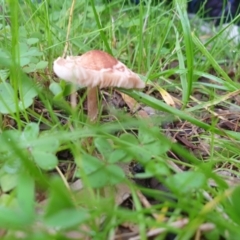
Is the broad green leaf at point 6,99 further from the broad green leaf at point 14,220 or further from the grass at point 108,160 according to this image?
the broad green leaf at point 14,220

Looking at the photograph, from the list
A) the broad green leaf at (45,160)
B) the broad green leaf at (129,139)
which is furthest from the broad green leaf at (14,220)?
the broad green leaf at (129,139)

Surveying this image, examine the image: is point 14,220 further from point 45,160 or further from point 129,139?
point 129,139

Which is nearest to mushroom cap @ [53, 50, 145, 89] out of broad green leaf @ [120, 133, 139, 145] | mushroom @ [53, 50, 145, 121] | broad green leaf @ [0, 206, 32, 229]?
mushroom @ [53, 50, 145, 121]

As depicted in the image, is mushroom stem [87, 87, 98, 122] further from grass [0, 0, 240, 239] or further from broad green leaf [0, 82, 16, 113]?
broad green leaf [0, 82, 16, 113]

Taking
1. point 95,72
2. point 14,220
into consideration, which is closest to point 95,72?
point 95,72

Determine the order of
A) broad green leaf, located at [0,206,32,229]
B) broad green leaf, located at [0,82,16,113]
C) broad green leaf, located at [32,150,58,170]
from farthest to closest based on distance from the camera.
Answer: broad green leaf, located at [0,82,16,113], broad green leaf, located at [32,150,58,170], broad green leaf, located at [0,206,32,229]

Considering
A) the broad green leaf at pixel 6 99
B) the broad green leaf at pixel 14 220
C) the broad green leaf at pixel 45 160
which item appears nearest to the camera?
the broad green leaf at pixel 14 220
